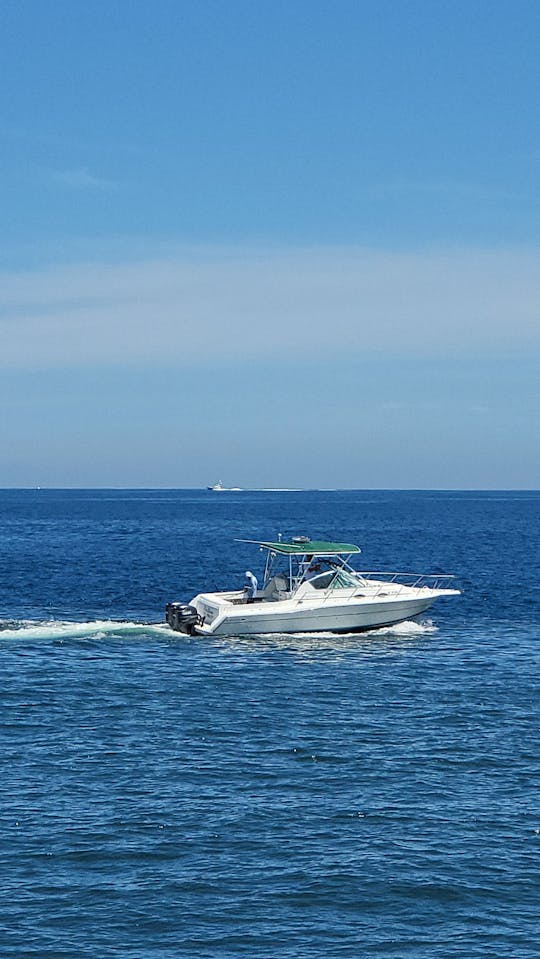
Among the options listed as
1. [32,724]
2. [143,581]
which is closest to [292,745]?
[32,724]

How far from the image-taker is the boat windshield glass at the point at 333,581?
49.6m

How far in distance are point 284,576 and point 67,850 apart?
92.9 ft

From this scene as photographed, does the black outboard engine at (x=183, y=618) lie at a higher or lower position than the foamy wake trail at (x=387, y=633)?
higher

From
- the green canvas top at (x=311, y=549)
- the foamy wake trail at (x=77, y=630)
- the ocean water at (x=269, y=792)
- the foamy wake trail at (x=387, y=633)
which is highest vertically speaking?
the green canvas top at (x=311, y=549)

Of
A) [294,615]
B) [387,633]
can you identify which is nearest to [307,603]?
[294,615]

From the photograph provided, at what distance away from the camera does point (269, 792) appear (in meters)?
26.8

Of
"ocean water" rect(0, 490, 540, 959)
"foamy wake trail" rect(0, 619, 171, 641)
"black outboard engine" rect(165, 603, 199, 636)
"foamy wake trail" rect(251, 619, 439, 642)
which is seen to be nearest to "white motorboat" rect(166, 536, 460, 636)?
"black outboard engine" rect(165, 603, 199, 636)

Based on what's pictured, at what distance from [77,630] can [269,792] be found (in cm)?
2422

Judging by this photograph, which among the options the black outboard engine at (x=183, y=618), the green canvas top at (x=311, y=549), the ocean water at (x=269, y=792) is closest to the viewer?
the ocean water at (x=269, y=792)

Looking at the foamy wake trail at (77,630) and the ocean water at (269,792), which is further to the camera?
the foamy wake trail at (77,630)

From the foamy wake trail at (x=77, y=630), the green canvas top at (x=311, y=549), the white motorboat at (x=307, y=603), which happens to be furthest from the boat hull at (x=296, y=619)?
the foamy wake trail at (x=77, y=630)

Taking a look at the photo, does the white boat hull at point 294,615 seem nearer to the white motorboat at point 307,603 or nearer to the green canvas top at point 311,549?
the white motorboat at point 307,603

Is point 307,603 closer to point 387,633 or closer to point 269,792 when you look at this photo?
point 387,633

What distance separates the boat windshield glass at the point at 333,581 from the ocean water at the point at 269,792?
2.69 meters
